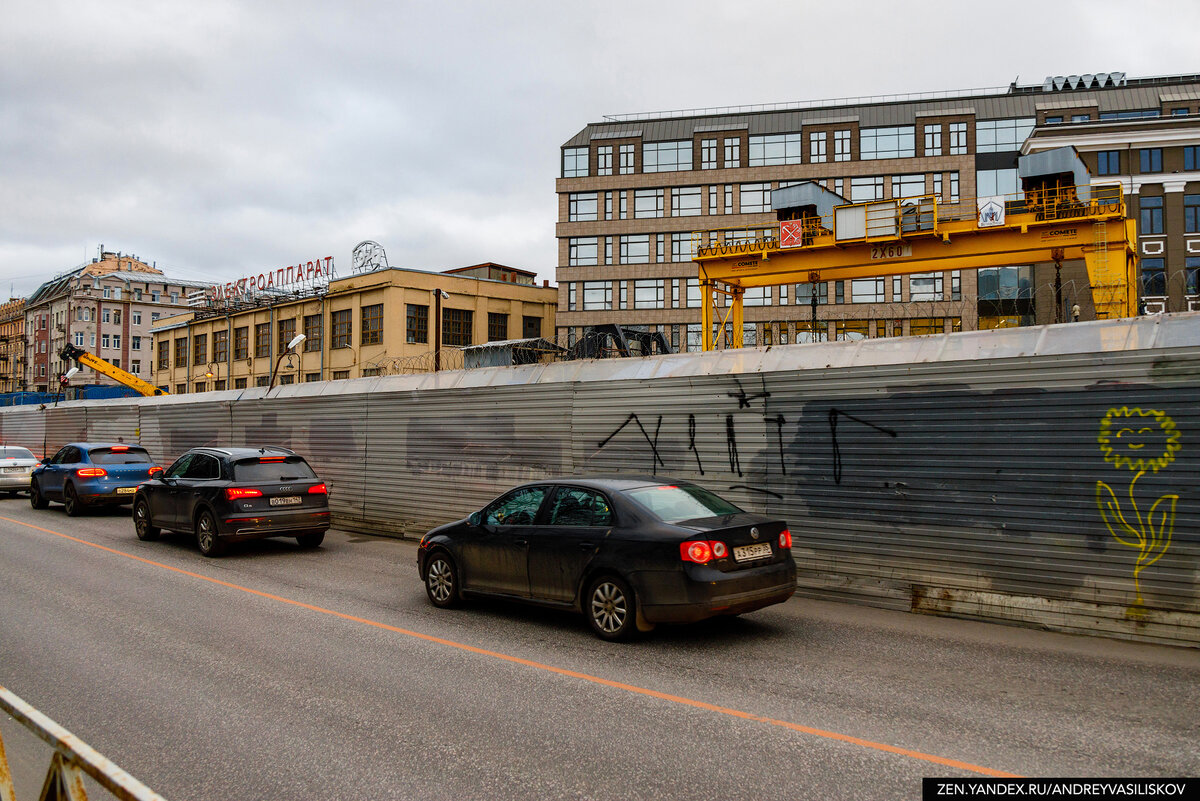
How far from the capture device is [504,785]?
165 inches

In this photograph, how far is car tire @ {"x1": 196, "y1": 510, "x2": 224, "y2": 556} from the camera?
40.2 ft

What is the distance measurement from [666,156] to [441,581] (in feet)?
201

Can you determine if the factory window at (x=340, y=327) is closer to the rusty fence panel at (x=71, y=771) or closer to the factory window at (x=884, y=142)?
the factory window at (x=884, y=142)

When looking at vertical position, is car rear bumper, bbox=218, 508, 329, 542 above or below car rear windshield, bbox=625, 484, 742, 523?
below

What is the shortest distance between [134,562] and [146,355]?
101703 millimetres

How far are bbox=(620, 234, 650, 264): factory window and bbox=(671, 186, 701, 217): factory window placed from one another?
3.16 metres

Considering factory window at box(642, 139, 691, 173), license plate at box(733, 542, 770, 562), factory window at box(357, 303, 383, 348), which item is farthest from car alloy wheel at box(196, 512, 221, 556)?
factory window at box(642, 139, 691, 173)

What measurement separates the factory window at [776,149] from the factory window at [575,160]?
45.5 ft

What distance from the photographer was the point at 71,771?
111 inches

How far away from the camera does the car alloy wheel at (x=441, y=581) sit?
860cm

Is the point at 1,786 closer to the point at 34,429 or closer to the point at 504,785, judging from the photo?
the point at 504,785

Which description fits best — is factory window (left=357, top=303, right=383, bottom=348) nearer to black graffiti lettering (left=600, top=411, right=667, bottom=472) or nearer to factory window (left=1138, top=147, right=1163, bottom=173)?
black graffiti lettering (left=600, top=411, right=667, bottom=472)

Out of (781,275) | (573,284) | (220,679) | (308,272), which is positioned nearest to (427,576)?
(220,679)

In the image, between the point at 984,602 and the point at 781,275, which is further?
the point at 781,275
